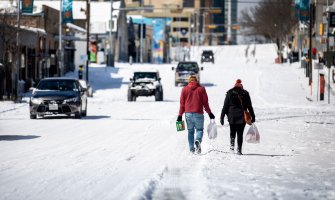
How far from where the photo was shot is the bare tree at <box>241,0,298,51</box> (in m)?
122

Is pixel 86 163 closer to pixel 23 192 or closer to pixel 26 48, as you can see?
pixel 23 192

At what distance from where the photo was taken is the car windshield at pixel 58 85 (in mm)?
31203

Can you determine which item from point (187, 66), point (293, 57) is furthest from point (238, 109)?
point (293, 57)

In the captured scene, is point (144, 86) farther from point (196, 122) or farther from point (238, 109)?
point (196, 122)

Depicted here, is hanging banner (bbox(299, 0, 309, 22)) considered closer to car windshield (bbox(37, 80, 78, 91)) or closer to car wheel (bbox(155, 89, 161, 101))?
car wheel (bbox(155, 89, 161, 101))

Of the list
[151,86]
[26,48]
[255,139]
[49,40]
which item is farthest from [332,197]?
[49,40]

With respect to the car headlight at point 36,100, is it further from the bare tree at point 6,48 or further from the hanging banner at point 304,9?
the hanging banner at point 304,9

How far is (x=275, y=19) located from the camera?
126 meters

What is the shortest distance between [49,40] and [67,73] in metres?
8.32

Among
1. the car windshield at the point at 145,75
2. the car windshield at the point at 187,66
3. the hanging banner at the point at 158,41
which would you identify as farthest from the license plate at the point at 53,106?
the hanging banner at the point at 158,41

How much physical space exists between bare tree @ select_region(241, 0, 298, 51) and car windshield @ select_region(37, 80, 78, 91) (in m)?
91.6

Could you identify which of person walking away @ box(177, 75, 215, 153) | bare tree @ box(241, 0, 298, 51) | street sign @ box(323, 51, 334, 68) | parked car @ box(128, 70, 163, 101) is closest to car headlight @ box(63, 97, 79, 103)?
person walking away @ box(177, 75, 215, 153)

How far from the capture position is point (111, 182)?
12.1 m

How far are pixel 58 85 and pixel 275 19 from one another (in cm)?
9716
